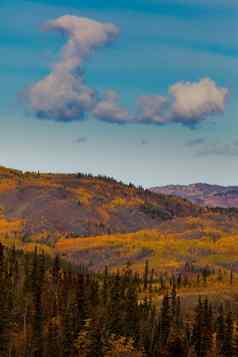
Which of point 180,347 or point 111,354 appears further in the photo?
point 111,354

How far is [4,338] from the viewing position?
17775 centimetres

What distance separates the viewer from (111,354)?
190 metres

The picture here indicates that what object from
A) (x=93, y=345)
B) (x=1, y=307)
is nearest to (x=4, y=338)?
(x=1, y=307)

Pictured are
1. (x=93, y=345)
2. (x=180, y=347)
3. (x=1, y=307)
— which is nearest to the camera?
(x=180, y=347)

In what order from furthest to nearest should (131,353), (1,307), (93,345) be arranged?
(131,353)
(1,307)
(93,345)

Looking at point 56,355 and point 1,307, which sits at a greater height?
point 1,307

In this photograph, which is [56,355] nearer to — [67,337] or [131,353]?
[67,337]

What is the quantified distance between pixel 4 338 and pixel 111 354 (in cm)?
2858

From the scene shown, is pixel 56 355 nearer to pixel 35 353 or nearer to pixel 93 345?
pixel 35 353

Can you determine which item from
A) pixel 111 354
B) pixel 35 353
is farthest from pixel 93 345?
pixel 35 353

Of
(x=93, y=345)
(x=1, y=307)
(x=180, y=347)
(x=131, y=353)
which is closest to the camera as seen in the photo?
(x=180, y=347)

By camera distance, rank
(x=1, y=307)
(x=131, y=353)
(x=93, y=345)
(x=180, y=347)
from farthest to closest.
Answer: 1. (x=131, y=353)
2. (x=1, y=307)
3. (x=93, y=345)
4. (x=180, y=347)

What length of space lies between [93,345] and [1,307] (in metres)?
25.8

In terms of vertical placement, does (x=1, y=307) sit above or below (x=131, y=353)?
above
